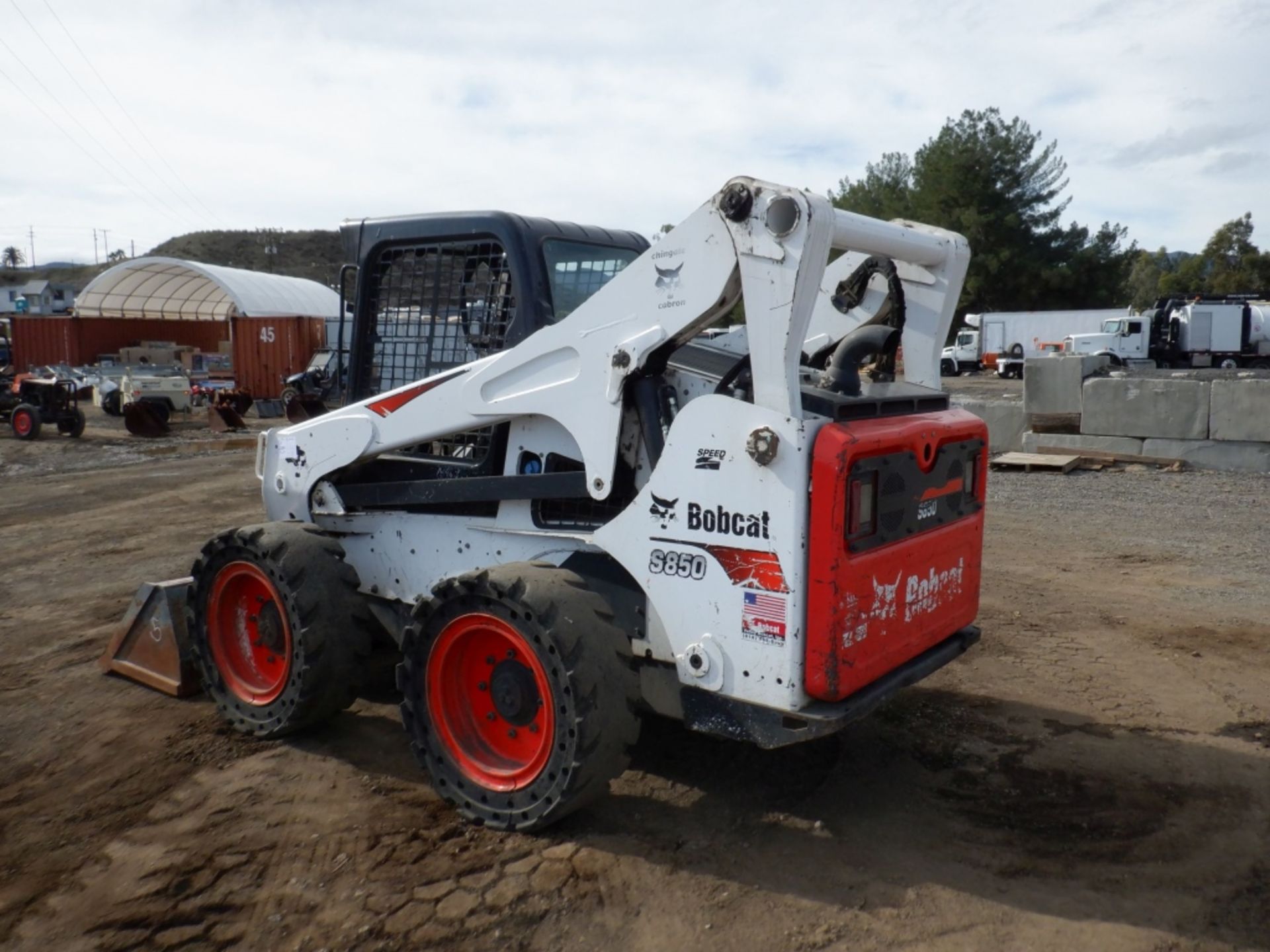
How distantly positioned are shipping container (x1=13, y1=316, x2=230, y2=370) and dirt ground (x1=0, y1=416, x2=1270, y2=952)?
30793 millimetres

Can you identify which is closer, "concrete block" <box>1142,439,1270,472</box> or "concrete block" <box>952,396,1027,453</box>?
"concrete block" <box>1142,439,1270,472</box>

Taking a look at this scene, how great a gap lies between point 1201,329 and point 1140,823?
38.5 metres

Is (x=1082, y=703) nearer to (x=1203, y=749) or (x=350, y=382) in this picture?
(x=1203, y=749)

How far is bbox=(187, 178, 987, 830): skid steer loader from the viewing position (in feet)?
11.4

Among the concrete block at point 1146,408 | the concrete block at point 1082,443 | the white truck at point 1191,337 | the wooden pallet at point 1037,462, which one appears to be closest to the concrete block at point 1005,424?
the concrete block at point 1082,443

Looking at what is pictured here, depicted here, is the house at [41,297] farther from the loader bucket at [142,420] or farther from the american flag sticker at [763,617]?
the american flag sticker at [763,617]

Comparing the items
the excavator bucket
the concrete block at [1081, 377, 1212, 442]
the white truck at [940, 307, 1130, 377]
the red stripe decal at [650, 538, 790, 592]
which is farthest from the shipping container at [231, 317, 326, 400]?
A: the red stripe decal at [650, 538, 790, 592]

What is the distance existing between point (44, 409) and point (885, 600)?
2115 cm

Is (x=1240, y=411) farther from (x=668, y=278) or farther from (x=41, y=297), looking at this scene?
(x=41, y=297)

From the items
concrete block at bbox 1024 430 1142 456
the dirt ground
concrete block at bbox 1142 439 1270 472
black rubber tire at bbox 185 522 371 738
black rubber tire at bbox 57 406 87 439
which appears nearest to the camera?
the dirt ground

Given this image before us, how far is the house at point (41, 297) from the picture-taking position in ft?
250

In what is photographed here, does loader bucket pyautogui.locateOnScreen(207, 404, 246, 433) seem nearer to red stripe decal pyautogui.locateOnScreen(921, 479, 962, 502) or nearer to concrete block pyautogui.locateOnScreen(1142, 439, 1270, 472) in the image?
concrete block pyautogui.locateOnScreen(1142, 439, 1270, 472)

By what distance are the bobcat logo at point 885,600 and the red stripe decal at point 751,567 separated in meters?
0.41

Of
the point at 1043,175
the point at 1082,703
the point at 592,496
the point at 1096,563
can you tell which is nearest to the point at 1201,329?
the point at 1043,175
